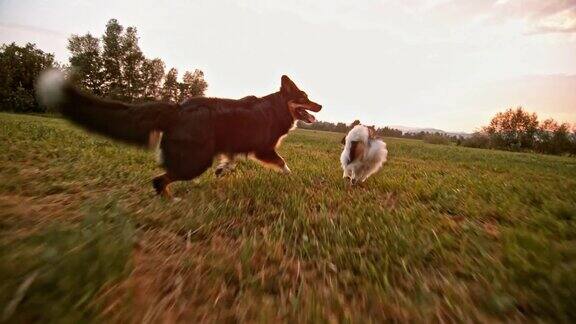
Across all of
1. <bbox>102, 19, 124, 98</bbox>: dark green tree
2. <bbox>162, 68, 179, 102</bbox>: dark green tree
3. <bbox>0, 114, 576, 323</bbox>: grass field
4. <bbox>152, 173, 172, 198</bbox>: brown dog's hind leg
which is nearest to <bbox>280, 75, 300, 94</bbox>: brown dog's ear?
<bbox>0, 114, 576, 323</bbox>: grass field

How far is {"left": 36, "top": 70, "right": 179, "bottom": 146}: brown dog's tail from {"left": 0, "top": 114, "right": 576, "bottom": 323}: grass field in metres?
0.85

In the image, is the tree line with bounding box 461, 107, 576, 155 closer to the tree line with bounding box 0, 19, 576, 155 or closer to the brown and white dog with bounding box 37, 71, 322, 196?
the tree line with bounding box 0, 19, 576, 155

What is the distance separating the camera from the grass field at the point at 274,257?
5.75 ft

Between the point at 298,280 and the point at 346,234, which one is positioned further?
the point at 346,234

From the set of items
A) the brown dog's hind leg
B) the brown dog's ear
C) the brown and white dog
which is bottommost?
the brown dog's hind leg

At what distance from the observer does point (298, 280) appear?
2291 millimetres

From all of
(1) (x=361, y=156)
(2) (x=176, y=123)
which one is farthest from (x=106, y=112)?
(1) (x=361, y=156)

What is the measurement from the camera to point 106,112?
13.0 ft

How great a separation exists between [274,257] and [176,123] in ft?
8.40

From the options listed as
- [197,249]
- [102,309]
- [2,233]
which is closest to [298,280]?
[197,249]

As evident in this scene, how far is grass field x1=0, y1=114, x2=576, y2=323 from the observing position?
175 cm

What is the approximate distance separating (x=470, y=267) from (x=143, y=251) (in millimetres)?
2512

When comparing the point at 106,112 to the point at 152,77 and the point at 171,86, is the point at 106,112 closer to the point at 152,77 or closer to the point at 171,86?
the point at 152,77

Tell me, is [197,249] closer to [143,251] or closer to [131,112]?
[143,251]
